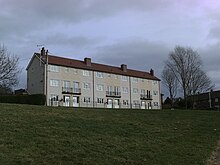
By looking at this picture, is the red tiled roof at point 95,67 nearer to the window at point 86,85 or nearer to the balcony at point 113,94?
the window at point 86,85

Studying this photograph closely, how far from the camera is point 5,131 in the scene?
14.7 metres

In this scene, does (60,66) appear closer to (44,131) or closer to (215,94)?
(44,131)

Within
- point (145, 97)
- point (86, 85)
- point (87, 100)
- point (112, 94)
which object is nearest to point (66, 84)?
point (86, 85)

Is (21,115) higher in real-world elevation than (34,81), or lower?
lower

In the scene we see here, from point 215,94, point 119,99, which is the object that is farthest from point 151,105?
point 215,94

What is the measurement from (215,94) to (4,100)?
312ft

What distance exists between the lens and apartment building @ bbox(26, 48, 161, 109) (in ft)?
244

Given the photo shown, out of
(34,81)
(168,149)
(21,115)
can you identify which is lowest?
(168,149)

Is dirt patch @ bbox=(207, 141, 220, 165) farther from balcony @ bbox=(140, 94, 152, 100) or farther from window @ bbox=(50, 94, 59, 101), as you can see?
balcony @ bbox=(140, 94, 152, 100)

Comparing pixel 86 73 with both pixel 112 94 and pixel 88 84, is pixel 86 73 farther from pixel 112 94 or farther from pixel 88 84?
pixel 112 94

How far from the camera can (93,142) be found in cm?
1430

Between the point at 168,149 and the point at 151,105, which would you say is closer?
the point at 168,149

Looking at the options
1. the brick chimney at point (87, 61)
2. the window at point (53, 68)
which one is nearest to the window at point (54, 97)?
the window at point (53, 68)

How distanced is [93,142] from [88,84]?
67.9 metres
